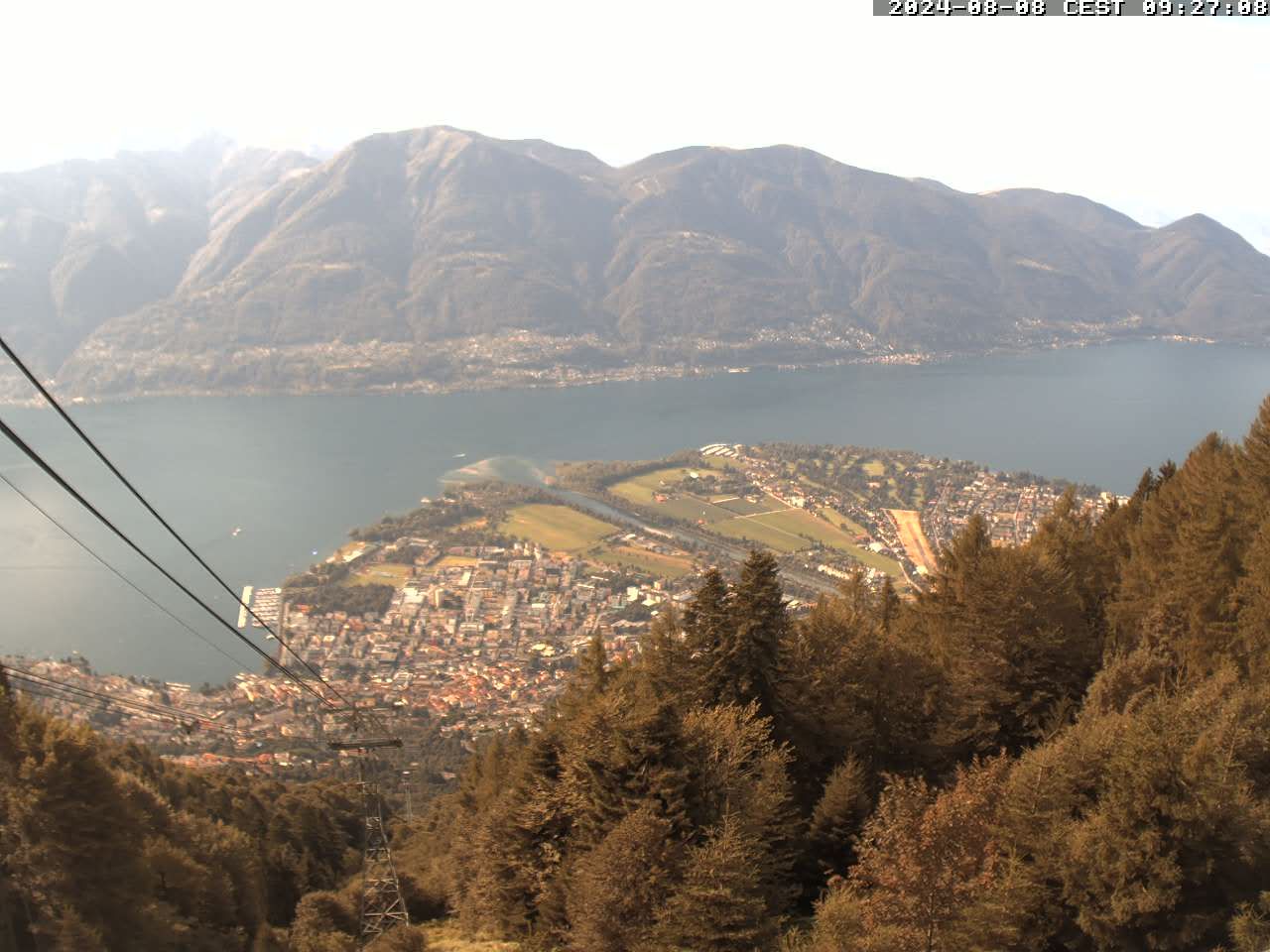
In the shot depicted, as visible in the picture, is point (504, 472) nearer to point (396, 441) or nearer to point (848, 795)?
point (396, 441)

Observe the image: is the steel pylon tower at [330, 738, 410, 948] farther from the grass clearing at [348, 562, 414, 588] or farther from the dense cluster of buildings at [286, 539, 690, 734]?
the grass clearing at [348, 562, 414, 588]

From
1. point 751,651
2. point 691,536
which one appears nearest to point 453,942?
point 751,651

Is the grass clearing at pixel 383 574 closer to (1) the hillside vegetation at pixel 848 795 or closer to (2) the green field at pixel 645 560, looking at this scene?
(2) the green field at pixel 645 560

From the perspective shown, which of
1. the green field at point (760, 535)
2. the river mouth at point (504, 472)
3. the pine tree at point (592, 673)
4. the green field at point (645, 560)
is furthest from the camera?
the river mouth at point (504, 472)

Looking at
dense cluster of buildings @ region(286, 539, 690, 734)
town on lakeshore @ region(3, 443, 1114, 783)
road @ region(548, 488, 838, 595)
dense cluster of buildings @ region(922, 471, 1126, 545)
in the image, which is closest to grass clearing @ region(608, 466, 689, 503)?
town on lakeshore @ region(3, 443, 1114, 783)

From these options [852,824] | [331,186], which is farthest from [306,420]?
[331,186]

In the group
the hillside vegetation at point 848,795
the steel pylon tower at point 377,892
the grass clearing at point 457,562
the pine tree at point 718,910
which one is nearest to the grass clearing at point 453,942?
the hillside vegetation at point 848,795
